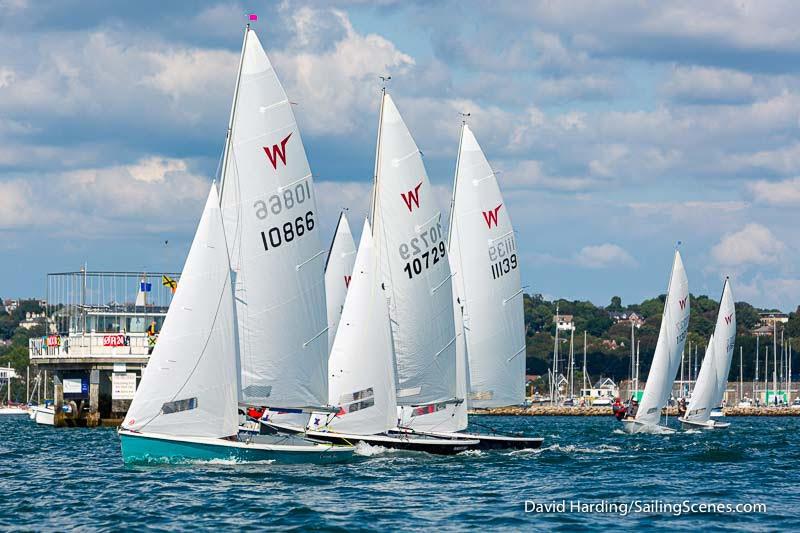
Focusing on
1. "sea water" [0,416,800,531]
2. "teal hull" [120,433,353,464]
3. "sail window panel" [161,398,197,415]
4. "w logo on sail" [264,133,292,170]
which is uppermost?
"w logo on sail" [264,133,292,170]

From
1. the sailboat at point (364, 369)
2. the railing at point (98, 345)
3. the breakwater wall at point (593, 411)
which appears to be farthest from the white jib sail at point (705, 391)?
the breakwater wall at point (593, 411)

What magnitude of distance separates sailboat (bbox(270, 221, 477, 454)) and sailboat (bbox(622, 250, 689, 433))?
35.5 m

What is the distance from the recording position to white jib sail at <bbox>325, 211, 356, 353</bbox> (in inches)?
2368

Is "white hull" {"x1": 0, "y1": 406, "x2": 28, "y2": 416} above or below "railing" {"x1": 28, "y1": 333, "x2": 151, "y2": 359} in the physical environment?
below

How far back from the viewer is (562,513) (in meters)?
35.5

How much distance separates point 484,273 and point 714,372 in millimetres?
35400

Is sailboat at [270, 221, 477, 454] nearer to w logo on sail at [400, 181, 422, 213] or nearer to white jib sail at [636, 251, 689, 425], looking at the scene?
w logo on sail at [400, 181, 422, 213]

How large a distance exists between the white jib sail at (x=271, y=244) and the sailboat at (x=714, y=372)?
48.4 metres

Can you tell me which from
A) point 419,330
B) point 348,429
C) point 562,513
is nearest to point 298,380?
point 348,429

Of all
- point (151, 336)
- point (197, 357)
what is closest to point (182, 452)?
point (197, 357)

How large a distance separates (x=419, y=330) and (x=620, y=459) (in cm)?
974

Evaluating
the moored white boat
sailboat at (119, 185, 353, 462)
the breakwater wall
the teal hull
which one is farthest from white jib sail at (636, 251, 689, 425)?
the moored white boat

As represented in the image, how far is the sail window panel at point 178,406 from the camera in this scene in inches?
1620

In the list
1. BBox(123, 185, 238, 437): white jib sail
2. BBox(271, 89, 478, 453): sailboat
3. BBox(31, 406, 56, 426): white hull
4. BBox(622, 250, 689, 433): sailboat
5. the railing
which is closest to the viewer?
BBox(123, 185, 238, 437): white jib sail
